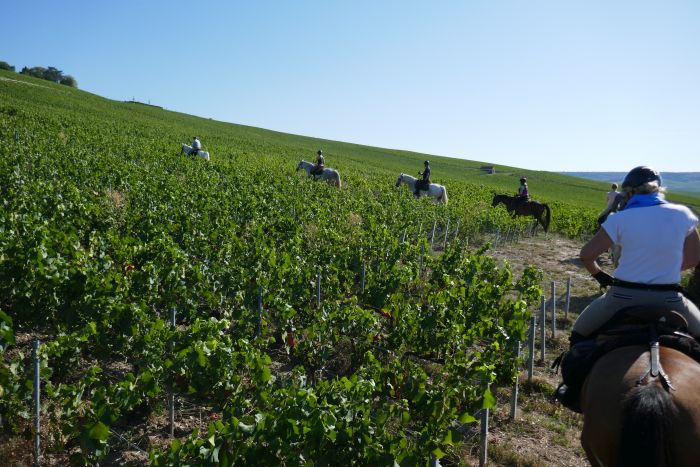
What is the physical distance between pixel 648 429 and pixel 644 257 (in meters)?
1.69

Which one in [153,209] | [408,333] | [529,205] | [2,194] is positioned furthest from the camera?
[529,205]

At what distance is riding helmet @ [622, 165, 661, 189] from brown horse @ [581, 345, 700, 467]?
1570 millimetres

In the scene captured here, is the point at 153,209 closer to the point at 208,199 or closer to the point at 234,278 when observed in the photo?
the point at 208,199

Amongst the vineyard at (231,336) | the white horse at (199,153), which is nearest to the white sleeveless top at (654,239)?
the vineyard at (231,336)

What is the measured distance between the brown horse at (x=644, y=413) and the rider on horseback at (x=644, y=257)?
56 cm

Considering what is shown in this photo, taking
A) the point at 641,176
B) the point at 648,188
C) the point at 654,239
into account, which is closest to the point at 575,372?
the point at 654,239

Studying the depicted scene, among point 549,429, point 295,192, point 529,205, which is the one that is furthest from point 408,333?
point 529,205

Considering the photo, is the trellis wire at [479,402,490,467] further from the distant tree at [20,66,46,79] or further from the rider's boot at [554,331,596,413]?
the distant tree at [20,66,46,79]

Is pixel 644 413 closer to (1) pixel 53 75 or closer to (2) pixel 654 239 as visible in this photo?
(2) pixel 654 239

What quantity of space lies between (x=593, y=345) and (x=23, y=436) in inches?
210

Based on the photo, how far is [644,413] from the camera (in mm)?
2951

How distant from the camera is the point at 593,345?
4102mm

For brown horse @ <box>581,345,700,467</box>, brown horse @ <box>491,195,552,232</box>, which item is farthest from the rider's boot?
brown horse @ <box>491,195,552,232</box>

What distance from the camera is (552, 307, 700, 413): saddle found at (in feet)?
12.1
